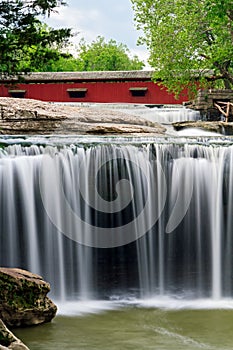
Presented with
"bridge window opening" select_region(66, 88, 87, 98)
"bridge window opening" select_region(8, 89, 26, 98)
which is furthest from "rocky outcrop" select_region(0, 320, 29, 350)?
"bridge window opening" select_region(8, 89, 26, 98)

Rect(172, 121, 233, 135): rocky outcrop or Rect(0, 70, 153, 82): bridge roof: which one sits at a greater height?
Rect(0, 70, 153, 82): bridge roof

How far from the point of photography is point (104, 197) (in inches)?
429

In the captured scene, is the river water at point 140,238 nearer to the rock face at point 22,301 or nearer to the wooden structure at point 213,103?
the rock face at point 22,301

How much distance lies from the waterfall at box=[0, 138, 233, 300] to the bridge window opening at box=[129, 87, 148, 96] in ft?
82.1

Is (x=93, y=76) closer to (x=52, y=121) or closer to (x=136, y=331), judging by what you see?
(x=52, y=121)

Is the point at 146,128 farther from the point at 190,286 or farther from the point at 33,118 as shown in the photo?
the point at 190,286

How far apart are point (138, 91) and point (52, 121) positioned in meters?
20.9

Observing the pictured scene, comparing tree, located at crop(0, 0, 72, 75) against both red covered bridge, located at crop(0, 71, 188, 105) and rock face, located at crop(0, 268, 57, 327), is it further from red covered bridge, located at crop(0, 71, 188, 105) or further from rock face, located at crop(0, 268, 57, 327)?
red covered bridge, located at crop(0, 71, 188, 105)

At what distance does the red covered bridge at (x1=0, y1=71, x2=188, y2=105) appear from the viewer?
36.2m

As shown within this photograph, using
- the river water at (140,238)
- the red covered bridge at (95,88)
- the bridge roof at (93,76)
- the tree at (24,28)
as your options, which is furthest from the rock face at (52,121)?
the bridge roof at (93,76)

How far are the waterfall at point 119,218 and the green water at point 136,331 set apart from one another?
1199mm

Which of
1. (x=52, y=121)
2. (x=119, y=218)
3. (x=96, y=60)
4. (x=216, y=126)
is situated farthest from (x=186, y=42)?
→ (x=96, y=60)

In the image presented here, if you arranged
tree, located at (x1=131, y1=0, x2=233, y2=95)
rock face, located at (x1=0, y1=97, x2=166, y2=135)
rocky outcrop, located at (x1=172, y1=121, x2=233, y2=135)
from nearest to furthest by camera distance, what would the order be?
rock face, located at (x1=0, y1=97, x2=166, y2=135) < rocky outcrop, located at (x1=172, y1=121, x2=233, y2=135) < tree, located at (x1=131, y1=0, x2=233, y2=95)

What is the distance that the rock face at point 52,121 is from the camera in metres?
15.7
